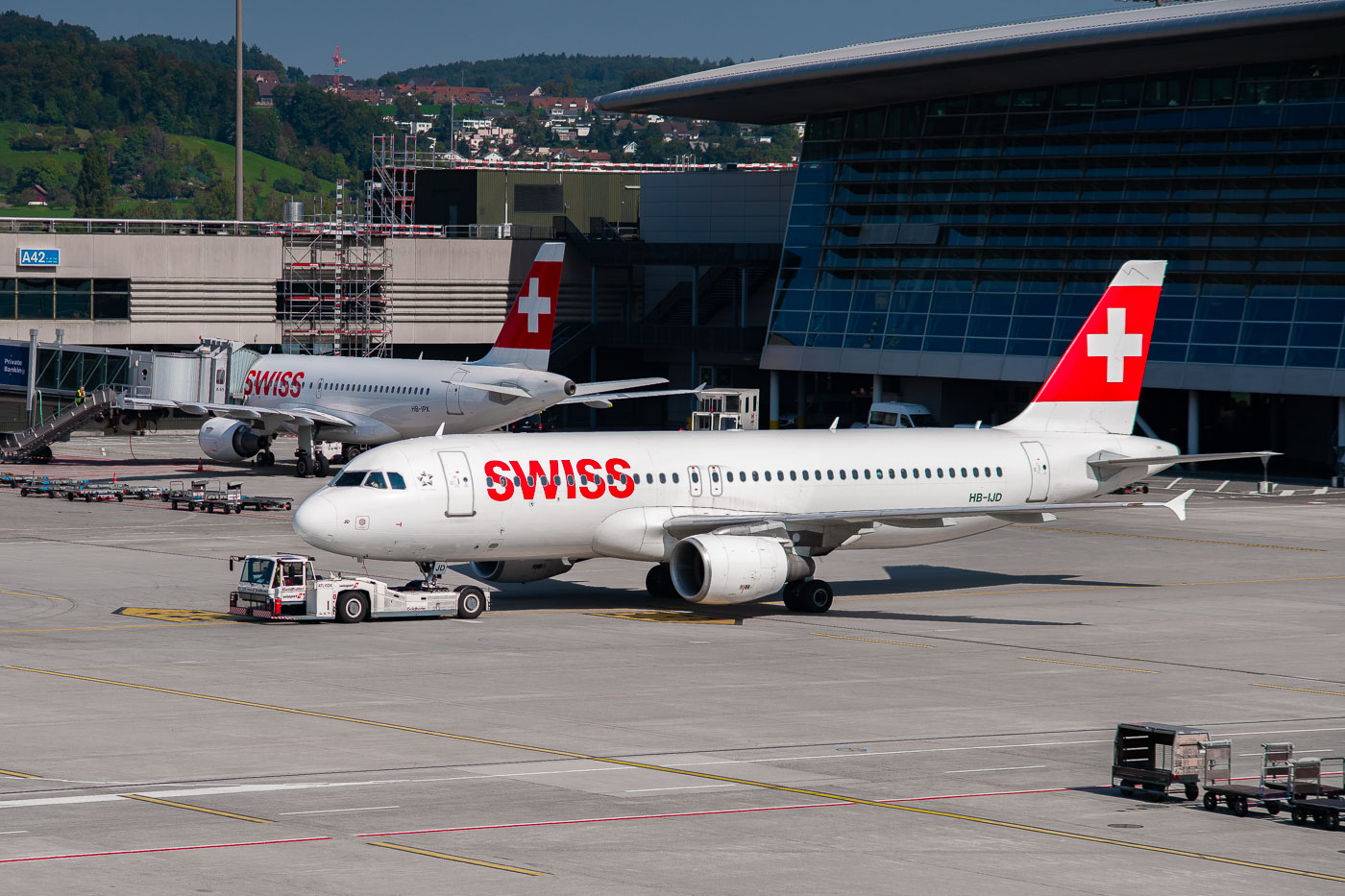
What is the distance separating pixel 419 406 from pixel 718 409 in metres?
17.5

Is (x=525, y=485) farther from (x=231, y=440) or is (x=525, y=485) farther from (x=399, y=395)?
(x=231, y=440)

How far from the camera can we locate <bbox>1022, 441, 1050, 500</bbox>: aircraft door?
4562 cm

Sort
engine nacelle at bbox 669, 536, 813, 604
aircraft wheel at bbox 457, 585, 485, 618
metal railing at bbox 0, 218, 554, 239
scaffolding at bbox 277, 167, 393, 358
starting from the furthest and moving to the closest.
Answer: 1. scaffolding at bbox 277, 167, 393, 358
2. metal railing at bbox 0, 218, 554, 239
3. aircraft wheel at bbox 457, 585, 485, 618
4. engine nacelle at bbox 669, 536, 813, 604

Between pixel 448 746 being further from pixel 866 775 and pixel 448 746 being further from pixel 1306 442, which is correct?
pixel 1306 442

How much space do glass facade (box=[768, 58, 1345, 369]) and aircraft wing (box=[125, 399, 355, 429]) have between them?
32.0 meters

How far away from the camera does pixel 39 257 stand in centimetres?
9638

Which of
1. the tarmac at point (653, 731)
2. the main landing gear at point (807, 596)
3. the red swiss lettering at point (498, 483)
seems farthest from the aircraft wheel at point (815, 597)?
the red swiss lettering at point (498, 483)

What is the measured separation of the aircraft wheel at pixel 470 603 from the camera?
1535 inches

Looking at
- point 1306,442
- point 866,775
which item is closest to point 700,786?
point 866,775

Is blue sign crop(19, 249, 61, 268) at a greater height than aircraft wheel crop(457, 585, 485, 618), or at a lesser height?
greater

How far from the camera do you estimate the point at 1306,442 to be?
8425cm

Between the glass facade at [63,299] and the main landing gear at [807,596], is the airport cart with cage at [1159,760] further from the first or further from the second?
the glass facade at [63,299]

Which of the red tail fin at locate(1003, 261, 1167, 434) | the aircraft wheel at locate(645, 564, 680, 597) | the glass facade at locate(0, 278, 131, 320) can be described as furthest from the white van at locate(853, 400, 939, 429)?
the aircraft wheel at locate(645, 564, 680, 597)

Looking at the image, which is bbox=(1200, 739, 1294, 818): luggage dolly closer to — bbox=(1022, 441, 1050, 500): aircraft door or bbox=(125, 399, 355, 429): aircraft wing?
bbox=(1022, 441, 1050, 500): aircraft door
